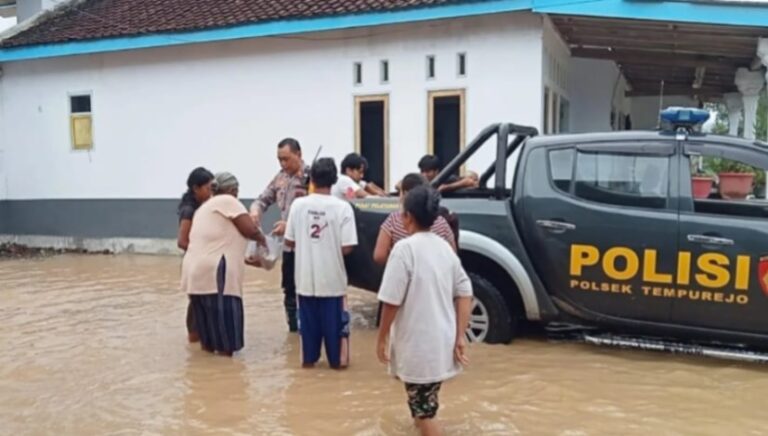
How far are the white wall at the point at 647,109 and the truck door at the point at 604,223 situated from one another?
14.7 metres

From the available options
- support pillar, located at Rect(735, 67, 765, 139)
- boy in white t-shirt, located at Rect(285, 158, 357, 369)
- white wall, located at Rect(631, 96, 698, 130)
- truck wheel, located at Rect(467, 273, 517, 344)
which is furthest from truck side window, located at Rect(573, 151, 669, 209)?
white wall, located at Rect(631, 96, 698, 130)

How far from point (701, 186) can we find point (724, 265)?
83 centimetres

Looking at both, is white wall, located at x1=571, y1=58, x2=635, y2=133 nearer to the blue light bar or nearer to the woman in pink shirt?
the blue light bar

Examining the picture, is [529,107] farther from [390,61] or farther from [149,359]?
[149,359]

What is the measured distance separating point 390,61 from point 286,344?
258 inches

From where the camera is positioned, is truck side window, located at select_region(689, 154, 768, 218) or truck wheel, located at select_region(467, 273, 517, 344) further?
truck wheel, located at select_region(467, 273, 517, 344)

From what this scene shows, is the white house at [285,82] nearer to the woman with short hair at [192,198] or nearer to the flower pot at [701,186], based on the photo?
the flower pot at [701,186]

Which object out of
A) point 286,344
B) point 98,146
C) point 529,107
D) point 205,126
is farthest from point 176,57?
point 286,344

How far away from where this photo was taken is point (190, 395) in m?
5.25

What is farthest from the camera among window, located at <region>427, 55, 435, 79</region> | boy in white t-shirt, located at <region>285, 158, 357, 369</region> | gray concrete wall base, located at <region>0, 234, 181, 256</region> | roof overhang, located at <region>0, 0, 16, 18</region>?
roof overhang, located at <region>0, 0, 16, 18</region>

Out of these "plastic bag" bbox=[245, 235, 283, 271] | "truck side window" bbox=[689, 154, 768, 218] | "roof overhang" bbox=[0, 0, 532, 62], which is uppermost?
"roof overhang" bbox=[0, 0, 532, 62]

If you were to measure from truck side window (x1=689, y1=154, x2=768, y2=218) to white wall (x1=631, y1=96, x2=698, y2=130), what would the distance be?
557 inches

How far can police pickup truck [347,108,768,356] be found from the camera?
5.46 meters

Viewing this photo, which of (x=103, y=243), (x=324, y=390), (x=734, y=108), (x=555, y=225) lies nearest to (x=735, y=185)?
(x=555, y=225)
